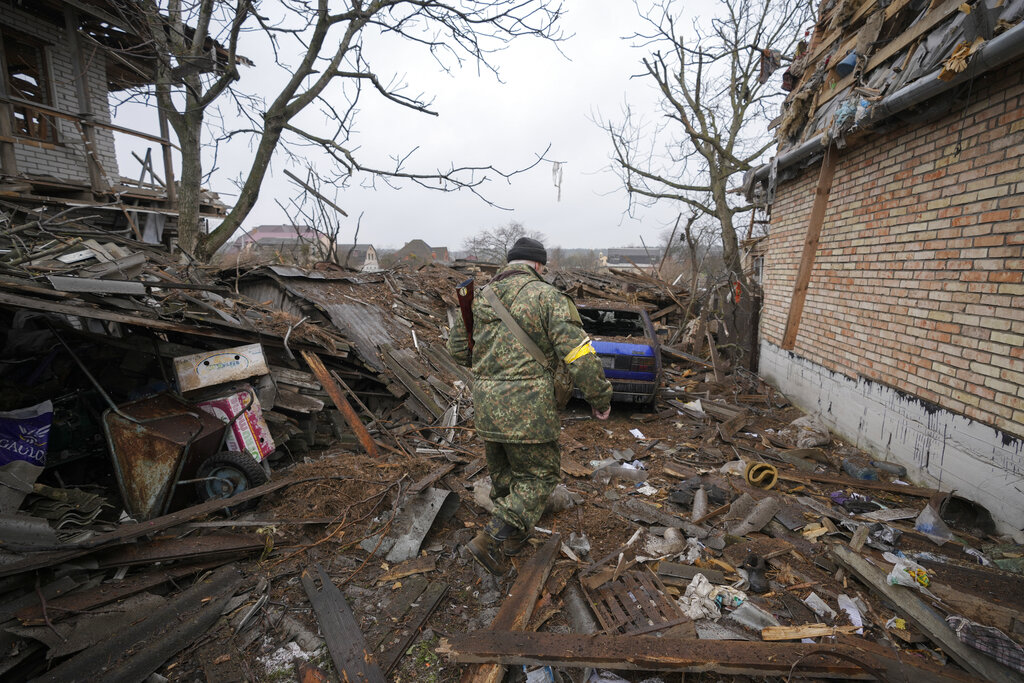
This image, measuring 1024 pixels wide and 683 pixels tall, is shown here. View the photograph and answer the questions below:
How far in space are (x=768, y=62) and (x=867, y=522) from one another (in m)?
11.3

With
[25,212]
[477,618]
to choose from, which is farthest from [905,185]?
[25,212]

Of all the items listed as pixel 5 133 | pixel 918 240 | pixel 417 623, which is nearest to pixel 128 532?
pixel 417 623

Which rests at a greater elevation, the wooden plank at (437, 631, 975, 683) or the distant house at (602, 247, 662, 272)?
the distant house at (602, 247, 662, 272)

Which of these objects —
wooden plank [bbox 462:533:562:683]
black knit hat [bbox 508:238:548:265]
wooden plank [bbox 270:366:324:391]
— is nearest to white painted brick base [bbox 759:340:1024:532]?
wooden plank [bbox 462:533:562:683]

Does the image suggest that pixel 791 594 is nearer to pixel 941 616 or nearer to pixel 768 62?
pixel 941 616

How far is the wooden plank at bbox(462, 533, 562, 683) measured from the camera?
6.94 feet

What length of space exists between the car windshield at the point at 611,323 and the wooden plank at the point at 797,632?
4938 mm

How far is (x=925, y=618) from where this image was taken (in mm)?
2369

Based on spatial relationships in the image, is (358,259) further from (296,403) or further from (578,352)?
(578,352)

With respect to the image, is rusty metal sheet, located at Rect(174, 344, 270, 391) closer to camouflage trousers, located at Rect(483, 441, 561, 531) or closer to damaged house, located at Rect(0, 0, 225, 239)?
camouflage trousers, located at Rect(483, 441, 561, 531)

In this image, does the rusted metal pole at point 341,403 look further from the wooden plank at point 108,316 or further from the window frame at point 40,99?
the window frame at point 40,99

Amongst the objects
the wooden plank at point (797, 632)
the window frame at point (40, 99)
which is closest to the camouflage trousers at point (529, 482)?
the wooden plank at point (797, 632)

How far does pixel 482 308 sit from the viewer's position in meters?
2.97

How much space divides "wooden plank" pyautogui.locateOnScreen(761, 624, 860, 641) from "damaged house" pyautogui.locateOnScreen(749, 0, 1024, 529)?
204 cm
